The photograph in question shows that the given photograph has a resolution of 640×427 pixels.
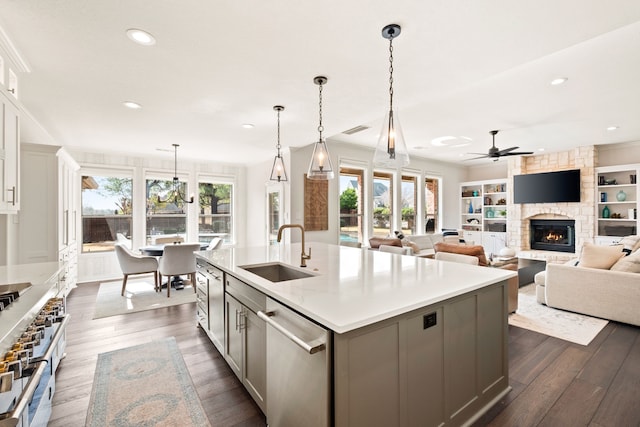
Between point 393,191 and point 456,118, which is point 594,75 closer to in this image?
point 456,118

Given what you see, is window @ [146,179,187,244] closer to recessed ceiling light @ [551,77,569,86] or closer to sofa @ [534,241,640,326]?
recessed ceiling light @ [551,77,569,86]

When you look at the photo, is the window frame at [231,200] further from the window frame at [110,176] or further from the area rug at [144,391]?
the area rug at [144,391]

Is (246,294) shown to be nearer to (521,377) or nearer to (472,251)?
(521,377)

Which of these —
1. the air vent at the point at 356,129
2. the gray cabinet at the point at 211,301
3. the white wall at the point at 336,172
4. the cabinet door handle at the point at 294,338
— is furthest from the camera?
the white wall at the point at 336,172

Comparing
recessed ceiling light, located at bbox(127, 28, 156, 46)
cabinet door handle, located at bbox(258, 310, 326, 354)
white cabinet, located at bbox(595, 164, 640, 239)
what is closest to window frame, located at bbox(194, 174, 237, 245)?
recessed ceiling light, located at bbox(127, 28, 156, 46)

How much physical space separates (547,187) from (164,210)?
9.37 metres

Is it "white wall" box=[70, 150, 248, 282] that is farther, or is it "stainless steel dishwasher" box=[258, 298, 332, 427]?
"white wall" box=[70, 150, 248, 282]

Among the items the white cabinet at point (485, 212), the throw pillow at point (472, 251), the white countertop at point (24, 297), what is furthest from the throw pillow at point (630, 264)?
the white countertop at point (24, 297)

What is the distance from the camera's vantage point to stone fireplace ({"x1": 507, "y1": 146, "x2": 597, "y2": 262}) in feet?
22.2

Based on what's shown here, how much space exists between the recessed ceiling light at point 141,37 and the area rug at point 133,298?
3.43 meters

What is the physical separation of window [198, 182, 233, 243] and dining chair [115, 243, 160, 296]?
2288 millimetres

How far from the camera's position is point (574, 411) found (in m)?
1.96

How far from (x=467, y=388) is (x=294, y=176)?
4582mm

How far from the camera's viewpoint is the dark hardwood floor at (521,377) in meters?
1.92
